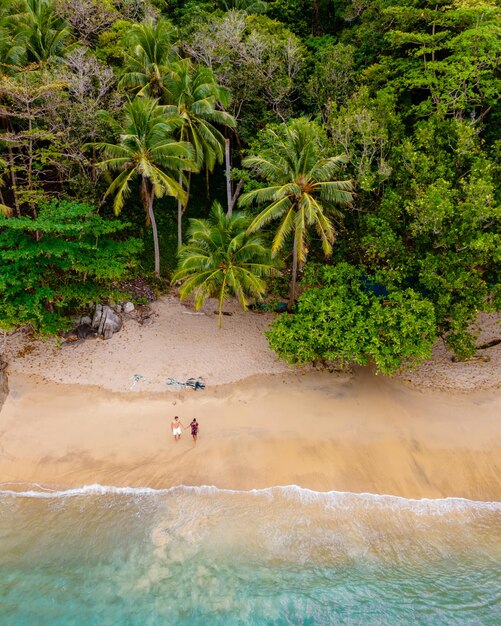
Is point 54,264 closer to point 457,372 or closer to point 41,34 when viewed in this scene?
point 41,34

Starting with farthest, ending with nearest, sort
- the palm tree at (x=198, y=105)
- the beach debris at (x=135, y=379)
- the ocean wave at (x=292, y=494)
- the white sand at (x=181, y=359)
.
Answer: the palm tree at (x=198, y=105), the white sand at (x=181, y=359), the beach debris at (x=135, y=379), the ocean wave at (x=292, y=494)

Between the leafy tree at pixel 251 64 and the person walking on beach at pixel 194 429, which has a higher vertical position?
the leafy tree at pixel 251 64

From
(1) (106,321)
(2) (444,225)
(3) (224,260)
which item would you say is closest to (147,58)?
(3) (224,260)

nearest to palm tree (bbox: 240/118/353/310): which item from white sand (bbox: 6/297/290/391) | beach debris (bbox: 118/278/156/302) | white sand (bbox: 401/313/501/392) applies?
white sand (bbox: 6/297/290/391)

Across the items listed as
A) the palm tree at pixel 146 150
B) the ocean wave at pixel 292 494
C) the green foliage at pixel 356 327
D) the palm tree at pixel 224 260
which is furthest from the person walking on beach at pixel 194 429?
the palm tree at pixel 146 150

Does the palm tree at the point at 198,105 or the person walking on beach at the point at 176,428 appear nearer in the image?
the person walking on beach at the point at 176,428

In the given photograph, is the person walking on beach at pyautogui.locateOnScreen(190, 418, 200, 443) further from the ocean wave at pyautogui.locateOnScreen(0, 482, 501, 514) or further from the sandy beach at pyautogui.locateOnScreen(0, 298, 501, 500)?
the ocean wave at pyautogui.locateOnScreen(0, 482, 501, 514)

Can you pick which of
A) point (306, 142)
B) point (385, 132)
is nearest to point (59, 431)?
point (306, 142)

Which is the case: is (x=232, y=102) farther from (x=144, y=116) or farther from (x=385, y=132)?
(x=385, y=132)

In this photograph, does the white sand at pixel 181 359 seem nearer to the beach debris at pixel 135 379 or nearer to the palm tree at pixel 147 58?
the beach debris at pixel 135 379
